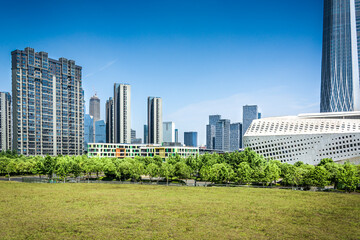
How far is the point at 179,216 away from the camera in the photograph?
35.0 meters

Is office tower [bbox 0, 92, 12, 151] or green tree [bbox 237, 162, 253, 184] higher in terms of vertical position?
office tower [bbox 0, 92, 12, 151]

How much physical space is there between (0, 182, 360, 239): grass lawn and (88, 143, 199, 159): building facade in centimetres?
9033

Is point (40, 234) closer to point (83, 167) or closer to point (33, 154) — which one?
point (83, 167)

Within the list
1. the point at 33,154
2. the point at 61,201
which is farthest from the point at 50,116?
the point at 61,201

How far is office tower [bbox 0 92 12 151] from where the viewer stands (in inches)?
6683

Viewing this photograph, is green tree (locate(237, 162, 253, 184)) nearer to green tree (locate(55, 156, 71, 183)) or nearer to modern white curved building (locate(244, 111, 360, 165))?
modern white curved building (locate(244, 111, 360, 165))

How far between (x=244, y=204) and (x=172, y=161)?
49.3m

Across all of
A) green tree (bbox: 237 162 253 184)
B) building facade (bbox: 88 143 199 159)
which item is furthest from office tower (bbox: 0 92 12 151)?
green tree (bbox: 237 162 253 184)

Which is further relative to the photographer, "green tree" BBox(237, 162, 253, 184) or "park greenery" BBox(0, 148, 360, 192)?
"green tree" BBox(237, 162, 253, 184)

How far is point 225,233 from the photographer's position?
27.9 m

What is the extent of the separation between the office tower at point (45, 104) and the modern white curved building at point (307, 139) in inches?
3856

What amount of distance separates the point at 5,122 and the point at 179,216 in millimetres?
177664


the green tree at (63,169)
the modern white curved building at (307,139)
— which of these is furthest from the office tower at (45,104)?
the modern white curved building at (307,139)

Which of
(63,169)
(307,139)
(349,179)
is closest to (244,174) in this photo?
(349,179)
